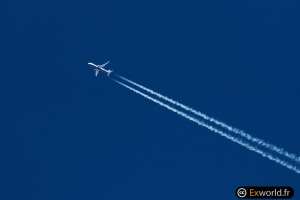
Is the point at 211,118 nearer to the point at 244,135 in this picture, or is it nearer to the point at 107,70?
the point at 244,135

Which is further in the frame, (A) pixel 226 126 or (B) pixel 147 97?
(B) pixel 147 97

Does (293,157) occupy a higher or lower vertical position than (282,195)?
higher

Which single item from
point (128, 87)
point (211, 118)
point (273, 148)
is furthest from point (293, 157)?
point (128, 87)

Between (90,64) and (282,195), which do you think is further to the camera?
(90,64)

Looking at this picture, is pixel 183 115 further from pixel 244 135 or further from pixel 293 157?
pixel 293 157

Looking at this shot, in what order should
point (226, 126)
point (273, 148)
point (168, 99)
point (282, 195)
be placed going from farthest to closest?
point (168, 99) < point (226, 126) < point (273, 148) < point (282, 195)

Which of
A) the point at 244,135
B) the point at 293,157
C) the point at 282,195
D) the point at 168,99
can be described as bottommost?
the point at 282,195

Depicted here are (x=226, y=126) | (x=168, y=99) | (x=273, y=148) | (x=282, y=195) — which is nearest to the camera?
(x=282, y=195)

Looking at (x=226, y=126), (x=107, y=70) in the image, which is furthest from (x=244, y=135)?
(x=107, y=70)
